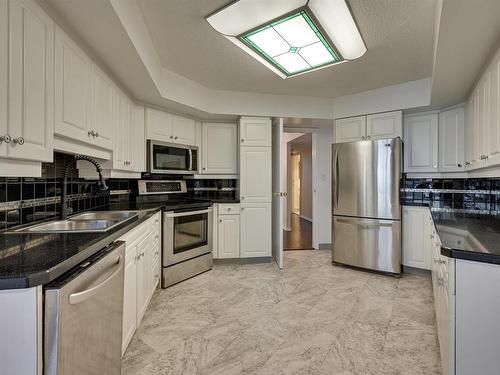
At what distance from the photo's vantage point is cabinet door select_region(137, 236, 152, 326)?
1960 mm

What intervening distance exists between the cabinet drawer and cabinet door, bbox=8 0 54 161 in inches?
89.4

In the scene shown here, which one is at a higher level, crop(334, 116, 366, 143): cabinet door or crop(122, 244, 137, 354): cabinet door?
crop(334, 116, 366, 143): cabinet door

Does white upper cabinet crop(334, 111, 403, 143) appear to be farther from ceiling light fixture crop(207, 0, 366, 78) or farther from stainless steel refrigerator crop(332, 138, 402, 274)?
ceiling light fixture crop(207, 0, 366, 78)

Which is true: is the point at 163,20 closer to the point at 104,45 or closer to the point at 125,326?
the point at 104,45

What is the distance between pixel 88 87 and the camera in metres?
1.82

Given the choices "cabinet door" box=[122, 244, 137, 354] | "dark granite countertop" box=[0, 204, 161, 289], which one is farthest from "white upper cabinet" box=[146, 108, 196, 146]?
"dark granite countertop" box=[0, 204, 161, 289]

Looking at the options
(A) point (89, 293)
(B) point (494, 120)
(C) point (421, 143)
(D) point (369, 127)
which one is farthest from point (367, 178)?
(A) point (89, 293)

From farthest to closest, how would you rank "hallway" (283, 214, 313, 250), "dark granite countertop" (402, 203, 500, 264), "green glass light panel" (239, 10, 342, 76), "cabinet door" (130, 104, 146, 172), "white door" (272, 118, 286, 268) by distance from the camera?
"hallway" (283, 214, 313, 250)
"white door" (272, 118, 286, 268)
"cabinet door" (130, 104, 146, 172)
"green glass light panel" (239, 10, 342, 76)
"dark granite countertop" (402, 203, 500, 264)

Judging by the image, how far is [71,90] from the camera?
1594mm

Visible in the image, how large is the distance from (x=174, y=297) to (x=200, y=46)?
7.55ft

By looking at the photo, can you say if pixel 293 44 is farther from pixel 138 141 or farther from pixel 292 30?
pixel 138 141

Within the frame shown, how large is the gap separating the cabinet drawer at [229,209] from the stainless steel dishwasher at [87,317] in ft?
6.91

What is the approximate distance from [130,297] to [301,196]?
21.3 ft

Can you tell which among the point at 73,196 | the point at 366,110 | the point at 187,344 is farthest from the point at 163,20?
the point at 366,110
